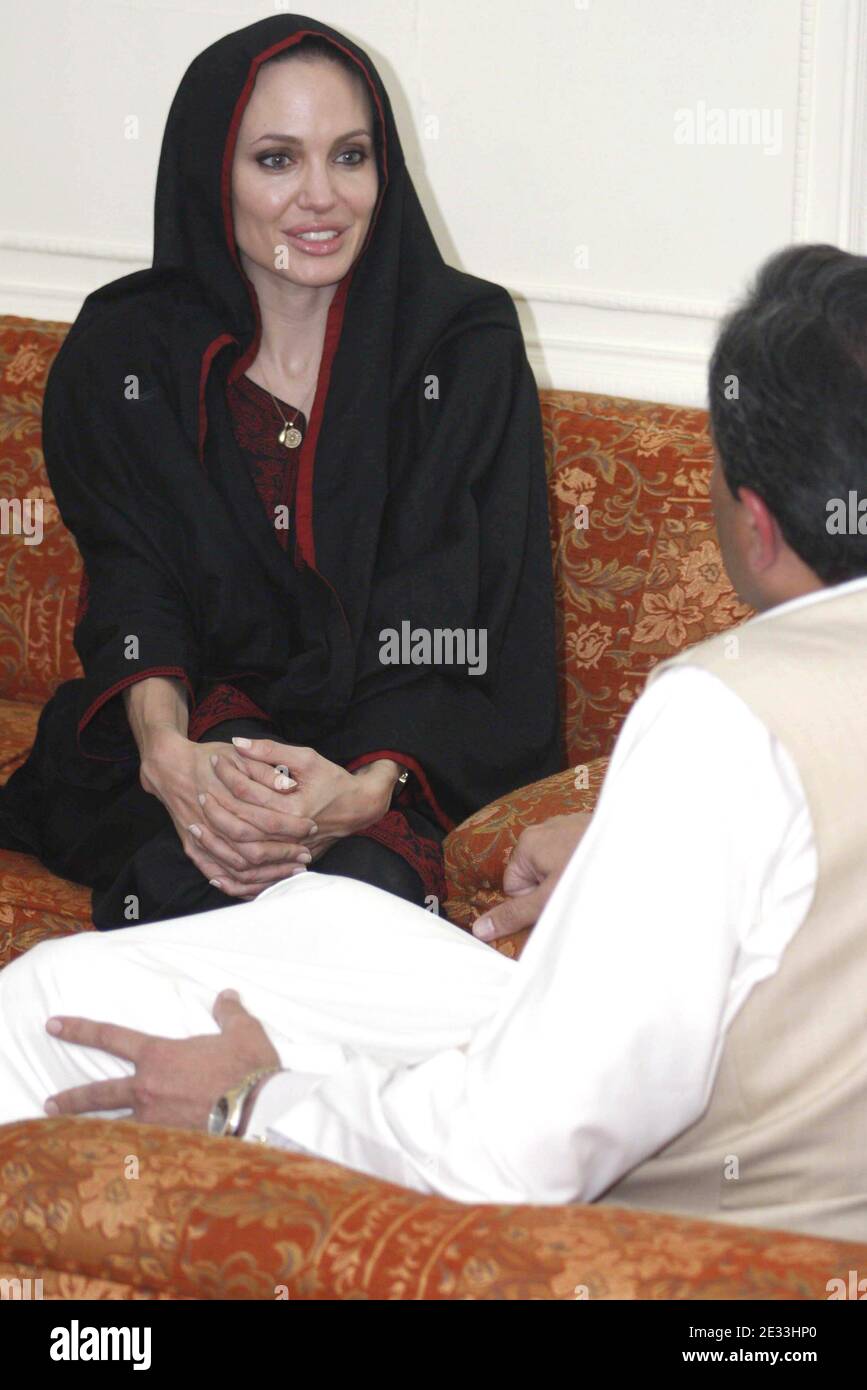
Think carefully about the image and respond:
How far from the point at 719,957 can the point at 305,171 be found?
173 centimetres

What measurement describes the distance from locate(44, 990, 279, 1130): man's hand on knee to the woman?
2.98 feet

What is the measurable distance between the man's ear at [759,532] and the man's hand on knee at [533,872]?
2.07 feet

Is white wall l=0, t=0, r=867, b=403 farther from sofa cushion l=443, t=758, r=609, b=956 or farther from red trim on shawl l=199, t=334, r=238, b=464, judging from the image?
sofa cushion l=443, t=758, r=609, b=956

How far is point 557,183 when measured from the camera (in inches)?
117

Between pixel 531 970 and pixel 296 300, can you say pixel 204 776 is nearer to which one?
pixel 296 300

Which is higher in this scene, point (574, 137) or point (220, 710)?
point (574, 137)

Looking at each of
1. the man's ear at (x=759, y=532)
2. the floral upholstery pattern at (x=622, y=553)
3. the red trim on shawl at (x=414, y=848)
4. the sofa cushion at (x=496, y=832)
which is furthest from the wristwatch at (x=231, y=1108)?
the floral upholstery pattern at (x=622, y=553)

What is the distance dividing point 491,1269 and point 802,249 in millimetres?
763

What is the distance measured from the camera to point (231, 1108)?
1.25 m

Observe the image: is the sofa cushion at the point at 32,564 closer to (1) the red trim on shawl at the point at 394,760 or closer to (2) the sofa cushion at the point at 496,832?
(1) the red trim on shawl at the point at 394,760

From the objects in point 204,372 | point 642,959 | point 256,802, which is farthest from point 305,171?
point 642,959

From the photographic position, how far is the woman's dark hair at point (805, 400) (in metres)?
1.13
